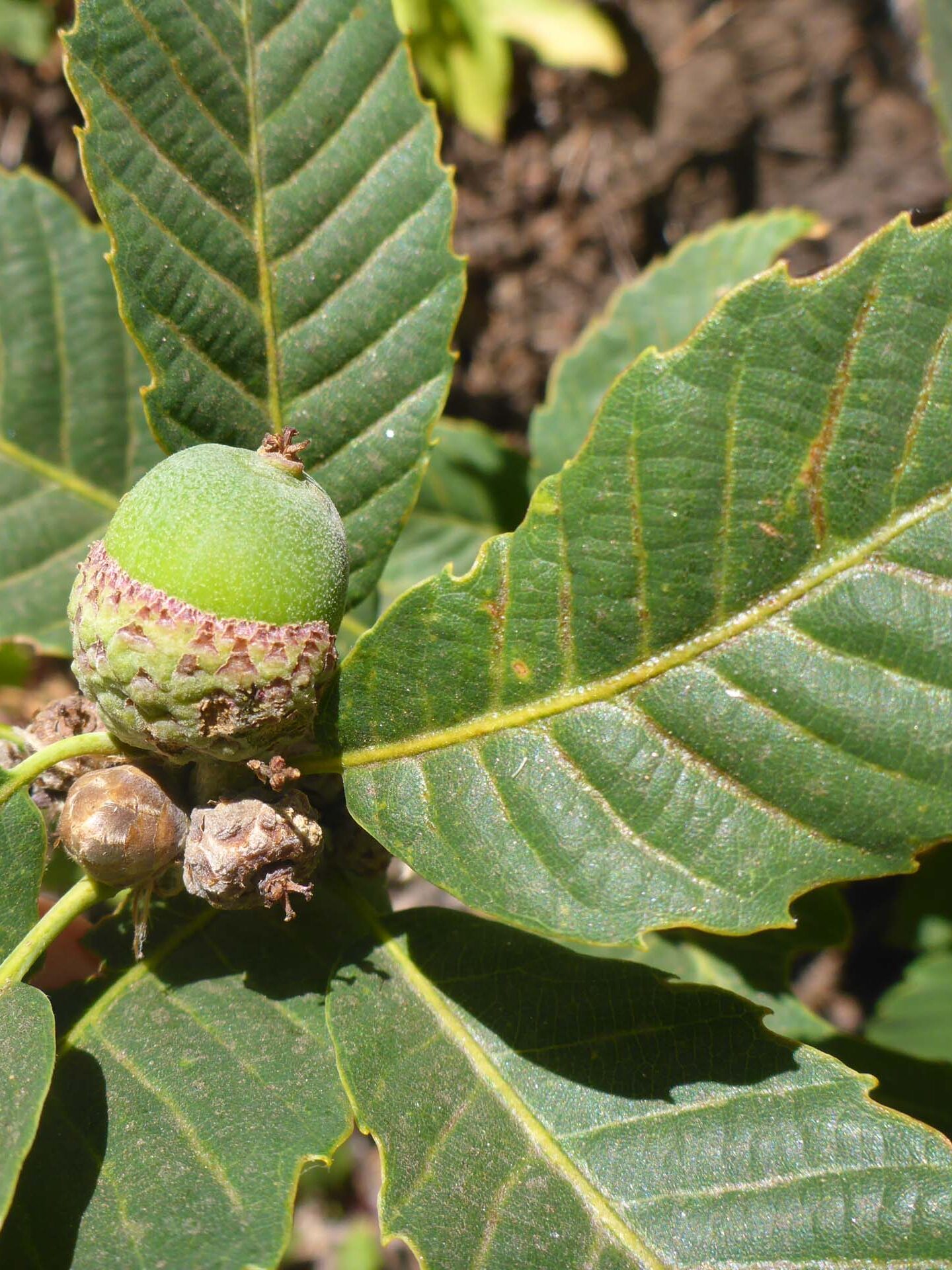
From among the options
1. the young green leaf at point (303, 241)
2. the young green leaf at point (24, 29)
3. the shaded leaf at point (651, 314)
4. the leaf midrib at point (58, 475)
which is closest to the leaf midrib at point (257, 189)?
the young green leaf at point (303, 241)

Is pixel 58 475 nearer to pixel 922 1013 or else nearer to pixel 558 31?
pixel 558 31

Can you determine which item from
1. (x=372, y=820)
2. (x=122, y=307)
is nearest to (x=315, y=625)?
(x=372, y=820)

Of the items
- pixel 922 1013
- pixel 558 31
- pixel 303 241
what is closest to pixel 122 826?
pixel 303 241

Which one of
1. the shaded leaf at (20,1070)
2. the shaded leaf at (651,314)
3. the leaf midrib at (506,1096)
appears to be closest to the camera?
the shaded leaf at (20,1070)

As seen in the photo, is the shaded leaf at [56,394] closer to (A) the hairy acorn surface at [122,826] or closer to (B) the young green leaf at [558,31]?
(A) the hairy acorn surface at [122,826]

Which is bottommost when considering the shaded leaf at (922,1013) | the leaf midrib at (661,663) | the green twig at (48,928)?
the shaded leaf at (922,1013)

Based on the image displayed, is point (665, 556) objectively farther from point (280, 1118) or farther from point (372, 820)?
point (280, 1118)
